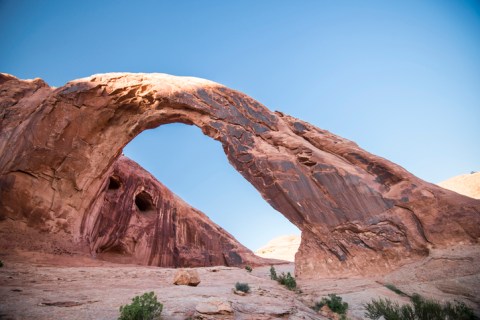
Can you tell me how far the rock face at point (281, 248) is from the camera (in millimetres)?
45347

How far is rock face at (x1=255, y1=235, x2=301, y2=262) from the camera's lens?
45.3 metres

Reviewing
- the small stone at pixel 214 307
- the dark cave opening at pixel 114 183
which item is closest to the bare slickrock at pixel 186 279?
the small stone at pixel 214 307

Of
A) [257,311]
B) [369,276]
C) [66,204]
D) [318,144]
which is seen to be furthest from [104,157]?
[369,276]

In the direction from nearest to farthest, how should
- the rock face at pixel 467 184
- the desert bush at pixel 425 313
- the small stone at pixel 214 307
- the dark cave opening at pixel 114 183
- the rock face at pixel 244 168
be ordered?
the small stone at pixel 214 307 → the desert bush at pixel 425 313 → the rock face at pixel 244 168 → the dark cave opening at pixel 114 183 → the rock face at pixel 467 184

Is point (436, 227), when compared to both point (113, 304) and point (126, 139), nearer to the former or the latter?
point (113, 304)

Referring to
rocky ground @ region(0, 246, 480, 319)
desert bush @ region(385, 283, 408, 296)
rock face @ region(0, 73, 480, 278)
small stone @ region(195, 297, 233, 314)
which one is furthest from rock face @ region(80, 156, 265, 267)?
desert bush @ region(385, 283, 408, 296)

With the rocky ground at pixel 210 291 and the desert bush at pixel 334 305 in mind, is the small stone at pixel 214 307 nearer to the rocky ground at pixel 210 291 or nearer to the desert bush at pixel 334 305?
the rocky ground at pixel 210 291

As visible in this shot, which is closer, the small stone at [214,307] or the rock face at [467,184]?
the small stone at [214,307]

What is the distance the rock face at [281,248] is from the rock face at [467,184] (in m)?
27.1

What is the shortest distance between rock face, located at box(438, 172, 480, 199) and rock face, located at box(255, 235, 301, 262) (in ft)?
88.9

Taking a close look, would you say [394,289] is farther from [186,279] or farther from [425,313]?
[186,279]

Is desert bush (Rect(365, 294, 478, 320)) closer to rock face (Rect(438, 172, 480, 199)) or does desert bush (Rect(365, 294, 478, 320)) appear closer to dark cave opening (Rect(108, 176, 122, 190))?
dark cave opening (Rect(108, 176, 122, 190))

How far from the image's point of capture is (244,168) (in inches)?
564

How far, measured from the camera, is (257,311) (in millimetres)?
5695
